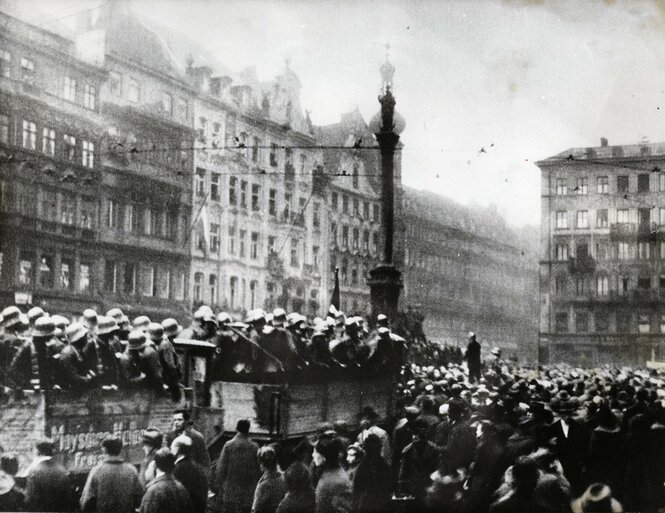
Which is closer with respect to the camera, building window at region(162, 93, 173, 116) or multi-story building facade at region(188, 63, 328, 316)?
building window at region(162, 93, 173, 116)

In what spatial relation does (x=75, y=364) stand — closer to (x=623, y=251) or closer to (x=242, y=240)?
(x=242, y=240)

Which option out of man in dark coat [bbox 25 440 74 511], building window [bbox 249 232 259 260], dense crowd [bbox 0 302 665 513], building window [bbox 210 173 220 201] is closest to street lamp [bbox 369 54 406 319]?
dense crowd [bbox 0 302 665 513]

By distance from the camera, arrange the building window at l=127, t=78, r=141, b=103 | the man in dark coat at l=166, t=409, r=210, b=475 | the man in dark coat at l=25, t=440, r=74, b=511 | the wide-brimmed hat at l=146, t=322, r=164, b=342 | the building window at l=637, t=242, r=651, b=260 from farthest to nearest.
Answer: the building window at l=637, t=242, r=651, b=260, the building window at l=127, t=78, r=141, b=103, the wide-brimmed hat at l=146, t=322, r=164, b=342, the man in dark coat at l=166, t=409, r=210, b=475, the man in dark coat at l=25, t=440, r=74, b=511

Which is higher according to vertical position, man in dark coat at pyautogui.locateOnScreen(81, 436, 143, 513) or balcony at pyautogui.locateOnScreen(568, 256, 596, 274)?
balcony at pyautogui.locateOnScreen(568, 256, 596, 274)

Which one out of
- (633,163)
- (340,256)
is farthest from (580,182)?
(340,256)

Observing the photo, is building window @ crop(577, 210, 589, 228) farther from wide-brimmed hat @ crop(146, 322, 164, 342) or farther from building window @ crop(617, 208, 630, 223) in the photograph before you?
wide-brimmed hat @ crop(146, 322, 164, 342)

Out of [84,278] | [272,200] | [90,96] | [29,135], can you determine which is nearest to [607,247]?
[272,200]
